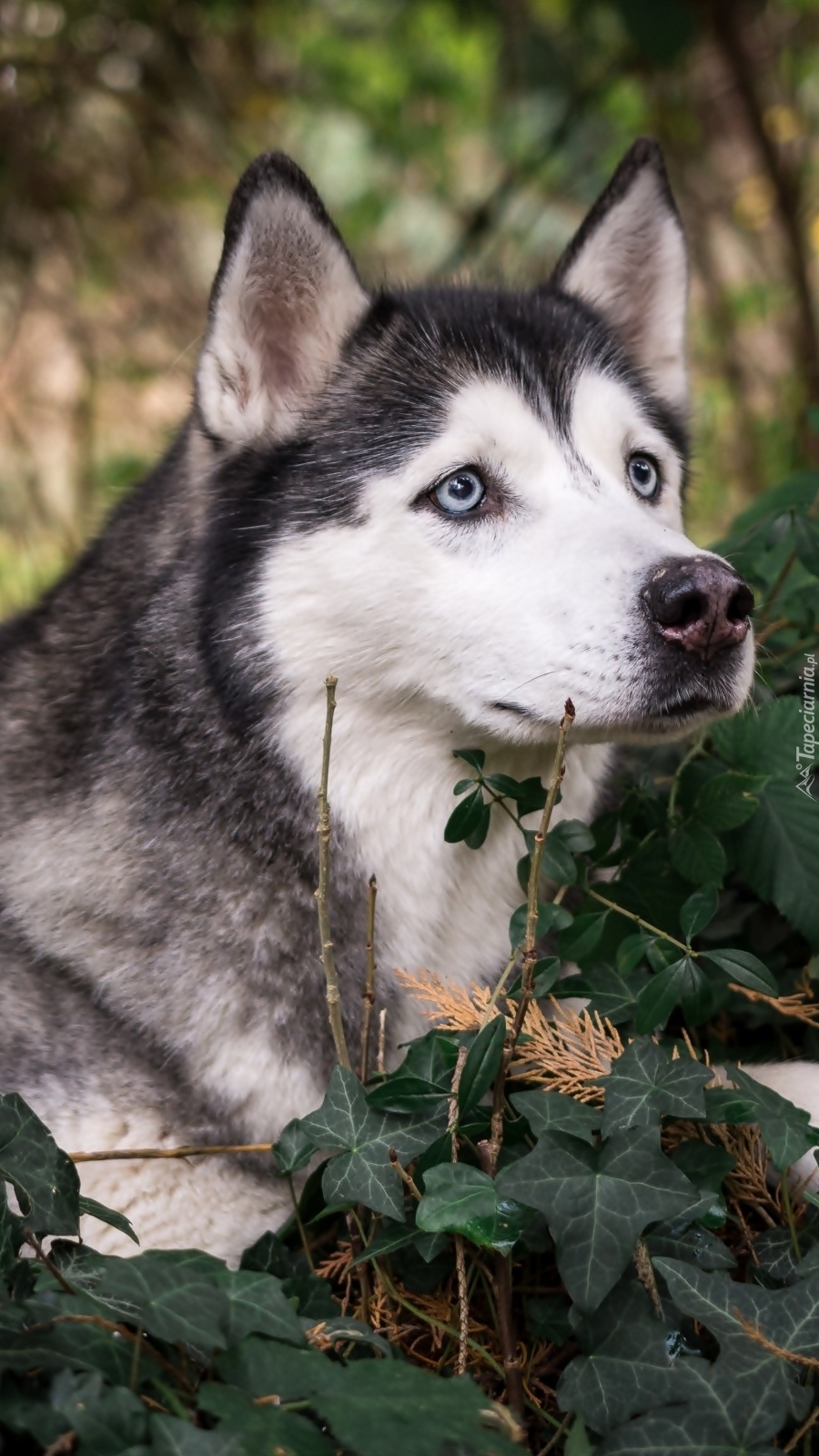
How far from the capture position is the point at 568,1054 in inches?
72.5

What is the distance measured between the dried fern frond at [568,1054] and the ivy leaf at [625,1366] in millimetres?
299

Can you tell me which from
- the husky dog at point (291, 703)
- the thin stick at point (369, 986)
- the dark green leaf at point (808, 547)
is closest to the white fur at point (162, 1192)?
the husky dog at point (291, 703)

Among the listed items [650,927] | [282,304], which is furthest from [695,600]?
[282,304]

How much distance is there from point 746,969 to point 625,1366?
53 cm

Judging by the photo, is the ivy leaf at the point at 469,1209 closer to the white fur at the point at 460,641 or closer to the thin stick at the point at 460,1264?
the thin stick at the point at 460,1264

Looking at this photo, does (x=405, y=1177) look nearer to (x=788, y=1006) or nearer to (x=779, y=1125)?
(x=779, y=1125)

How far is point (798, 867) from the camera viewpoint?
87.1 inches

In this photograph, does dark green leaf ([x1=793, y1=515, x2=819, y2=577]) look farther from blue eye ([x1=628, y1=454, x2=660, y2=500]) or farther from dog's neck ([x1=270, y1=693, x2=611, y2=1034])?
dog's neck ([x1=270, y1=693, x2=611, y2=1034])

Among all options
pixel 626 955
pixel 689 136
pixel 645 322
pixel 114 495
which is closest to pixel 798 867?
pixel 626 955

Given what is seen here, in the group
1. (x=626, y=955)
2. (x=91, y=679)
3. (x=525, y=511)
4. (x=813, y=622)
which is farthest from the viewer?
(x=813, y=622)

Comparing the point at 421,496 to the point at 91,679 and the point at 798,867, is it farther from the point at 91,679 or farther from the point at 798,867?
the point at 798,867

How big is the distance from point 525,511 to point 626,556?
0.24 meters

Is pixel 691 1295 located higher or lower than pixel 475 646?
lower

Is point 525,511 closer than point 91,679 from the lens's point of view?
Yes
